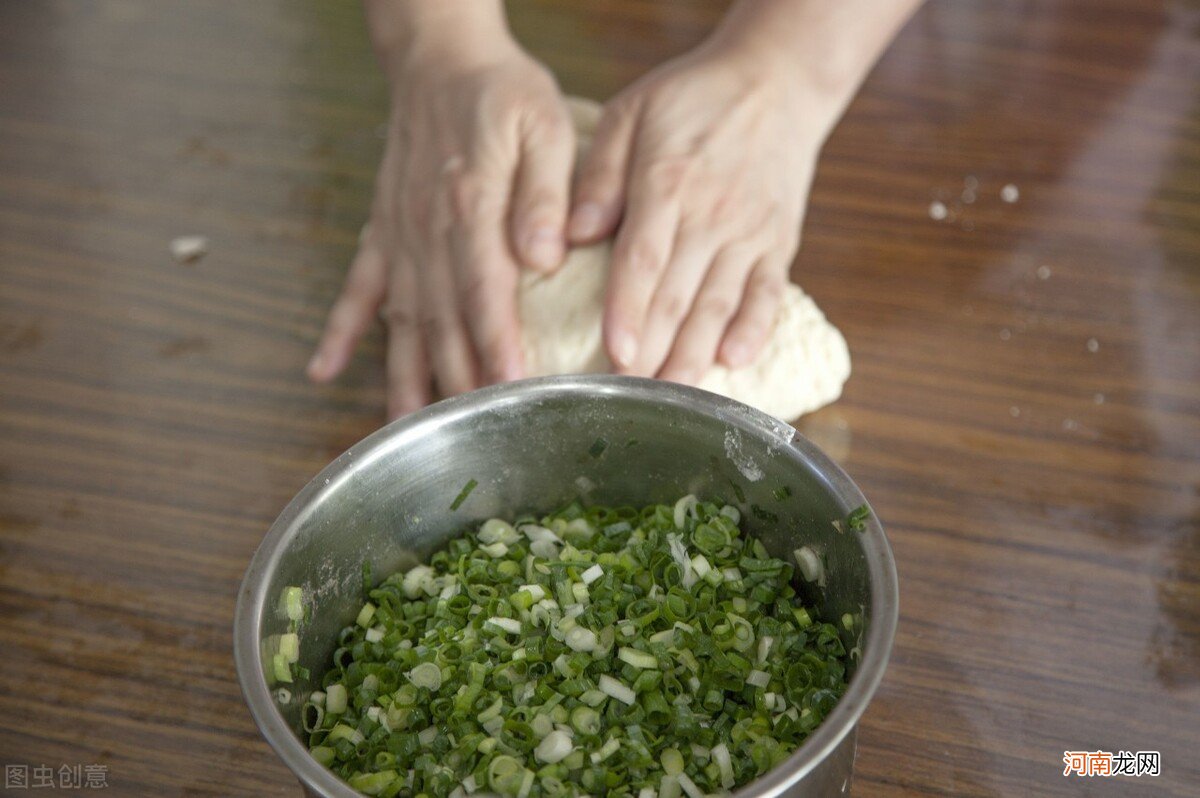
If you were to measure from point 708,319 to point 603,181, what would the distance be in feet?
0.82

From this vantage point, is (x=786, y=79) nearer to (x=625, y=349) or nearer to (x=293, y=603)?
(x=625, y=349)

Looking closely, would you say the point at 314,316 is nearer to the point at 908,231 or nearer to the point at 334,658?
the point at 334,658

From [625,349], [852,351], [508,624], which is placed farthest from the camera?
[852,351]

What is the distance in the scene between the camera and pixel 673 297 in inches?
58.9

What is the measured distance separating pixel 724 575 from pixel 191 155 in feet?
Answer: 4.47

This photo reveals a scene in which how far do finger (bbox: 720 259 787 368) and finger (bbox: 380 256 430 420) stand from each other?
413 mm

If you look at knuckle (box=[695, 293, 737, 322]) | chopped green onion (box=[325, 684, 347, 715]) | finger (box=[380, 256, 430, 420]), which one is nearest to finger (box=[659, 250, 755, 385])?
knuckle (box=[695, 293, 737, 322])

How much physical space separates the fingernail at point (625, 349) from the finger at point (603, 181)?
0.64 ft

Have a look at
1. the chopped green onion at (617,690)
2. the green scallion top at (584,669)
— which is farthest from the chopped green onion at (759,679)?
the chopped green onion at (617,690)

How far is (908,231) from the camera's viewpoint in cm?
182

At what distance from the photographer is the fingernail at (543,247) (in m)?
1.53

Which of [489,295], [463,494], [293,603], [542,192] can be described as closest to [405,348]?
[489,295]

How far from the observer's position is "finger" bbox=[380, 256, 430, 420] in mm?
1581

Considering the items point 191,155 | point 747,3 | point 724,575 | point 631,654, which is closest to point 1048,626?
point 724,575
